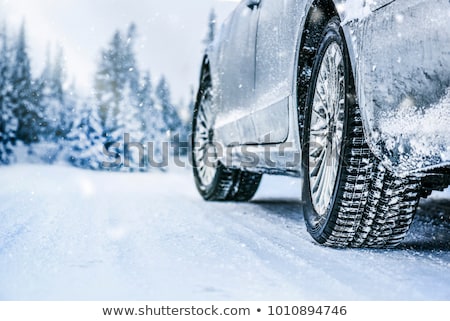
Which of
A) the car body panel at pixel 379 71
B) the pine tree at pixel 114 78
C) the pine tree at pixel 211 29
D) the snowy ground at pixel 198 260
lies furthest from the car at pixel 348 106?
the pine tree at pixel 114 78

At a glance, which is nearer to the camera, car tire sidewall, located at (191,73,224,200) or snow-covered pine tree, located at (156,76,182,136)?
car tire sidewall, located at (191,73,224,200)

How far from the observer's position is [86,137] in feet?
65.0

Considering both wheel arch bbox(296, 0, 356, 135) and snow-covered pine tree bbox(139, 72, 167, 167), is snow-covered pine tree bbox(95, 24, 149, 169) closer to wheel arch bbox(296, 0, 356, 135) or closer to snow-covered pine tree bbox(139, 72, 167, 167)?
snow-covered pine tree bbox(139, 72, 167, 167)

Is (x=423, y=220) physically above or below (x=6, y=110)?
below

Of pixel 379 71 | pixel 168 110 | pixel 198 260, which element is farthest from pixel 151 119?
pixel 379 71

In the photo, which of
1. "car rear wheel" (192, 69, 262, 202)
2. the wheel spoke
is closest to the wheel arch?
the wheel spoke

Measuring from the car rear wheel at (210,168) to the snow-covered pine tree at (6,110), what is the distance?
13.9 meters

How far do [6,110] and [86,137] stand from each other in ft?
8.66

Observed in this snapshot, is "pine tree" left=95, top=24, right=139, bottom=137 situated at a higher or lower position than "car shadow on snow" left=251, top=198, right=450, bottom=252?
higher

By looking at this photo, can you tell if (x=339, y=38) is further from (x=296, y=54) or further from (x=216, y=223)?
(x=216, y=223)

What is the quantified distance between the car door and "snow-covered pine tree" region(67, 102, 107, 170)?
48.9ft

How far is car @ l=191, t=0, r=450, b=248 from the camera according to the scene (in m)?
1.71

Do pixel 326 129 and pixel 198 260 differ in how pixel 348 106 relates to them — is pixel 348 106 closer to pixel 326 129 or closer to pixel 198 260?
pixel 326 129

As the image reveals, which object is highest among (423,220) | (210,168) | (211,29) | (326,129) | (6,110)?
(211,29)
